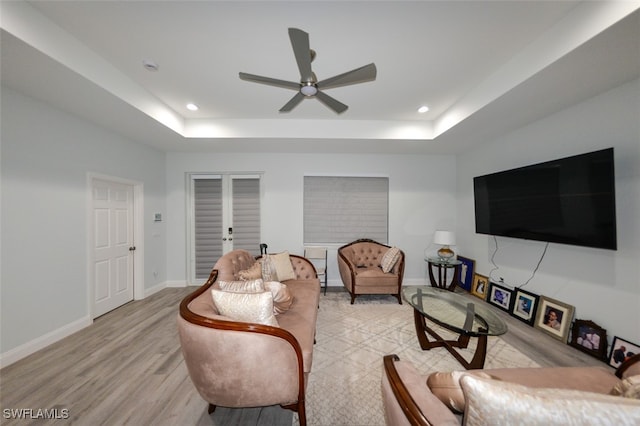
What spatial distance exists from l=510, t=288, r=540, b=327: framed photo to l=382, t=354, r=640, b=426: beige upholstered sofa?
91.5 inches

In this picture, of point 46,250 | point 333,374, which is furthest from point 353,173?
point 46,250

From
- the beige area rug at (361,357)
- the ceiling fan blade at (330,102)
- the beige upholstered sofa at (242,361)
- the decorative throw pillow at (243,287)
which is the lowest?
the beige area rug at (361,357)

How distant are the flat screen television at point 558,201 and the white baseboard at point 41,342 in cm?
574

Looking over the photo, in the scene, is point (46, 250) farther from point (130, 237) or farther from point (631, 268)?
point (631, 268)

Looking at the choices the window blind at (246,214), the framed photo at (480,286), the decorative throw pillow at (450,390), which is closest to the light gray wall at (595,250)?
the framed photo at (480,286)

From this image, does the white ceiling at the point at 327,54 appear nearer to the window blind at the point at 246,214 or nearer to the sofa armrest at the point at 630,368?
the window blind at the point at 246,214

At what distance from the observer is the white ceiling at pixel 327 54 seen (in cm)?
167

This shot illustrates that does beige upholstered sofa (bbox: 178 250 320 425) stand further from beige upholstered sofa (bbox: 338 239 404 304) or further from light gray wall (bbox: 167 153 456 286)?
light gray wall (bbox: 167 153 456 286)

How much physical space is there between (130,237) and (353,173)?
410 centimetres

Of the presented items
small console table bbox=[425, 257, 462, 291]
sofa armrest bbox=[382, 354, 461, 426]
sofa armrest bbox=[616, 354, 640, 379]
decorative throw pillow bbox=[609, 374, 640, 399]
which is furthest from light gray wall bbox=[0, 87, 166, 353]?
small console table bbox=[425, 257, 462, 291]

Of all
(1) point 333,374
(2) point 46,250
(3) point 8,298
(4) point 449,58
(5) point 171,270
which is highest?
(4) point 449,58

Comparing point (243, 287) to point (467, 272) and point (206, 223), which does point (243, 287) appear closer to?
point (206, 223)

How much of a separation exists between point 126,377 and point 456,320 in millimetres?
3079

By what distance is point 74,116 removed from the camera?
269 centimetres
